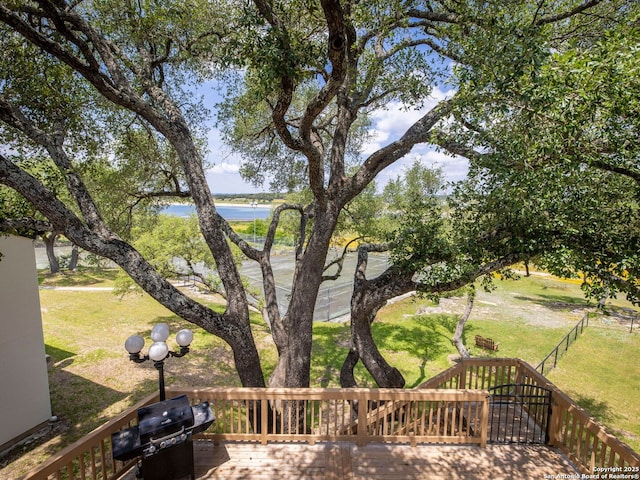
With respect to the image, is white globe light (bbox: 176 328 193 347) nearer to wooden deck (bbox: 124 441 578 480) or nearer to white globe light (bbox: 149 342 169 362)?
white globe light (bbox: 149 342 169 362)

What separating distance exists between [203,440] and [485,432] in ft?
11.8

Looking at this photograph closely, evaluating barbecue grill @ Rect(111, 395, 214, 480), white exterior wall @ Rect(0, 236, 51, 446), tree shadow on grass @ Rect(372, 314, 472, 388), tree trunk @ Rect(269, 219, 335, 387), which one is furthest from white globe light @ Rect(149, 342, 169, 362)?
tree shadow on grass @ Rect(372, 314, 472, 388)

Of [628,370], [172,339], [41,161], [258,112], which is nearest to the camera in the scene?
[41,161]

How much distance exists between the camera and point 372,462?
3805 mm

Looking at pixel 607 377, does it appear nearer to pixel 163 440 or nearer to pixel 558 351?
pixel 558 351

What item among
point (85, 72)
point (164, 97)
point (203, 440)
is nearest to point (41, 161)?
point (85, 72)

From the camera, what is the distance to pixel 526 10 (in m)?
4.46

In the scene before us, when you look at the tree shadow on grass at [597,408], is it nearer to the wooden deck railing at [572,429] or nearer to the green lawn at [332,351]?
the green lawn at [332,351]

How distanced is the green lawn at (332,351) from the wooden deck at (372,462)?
14.2ft

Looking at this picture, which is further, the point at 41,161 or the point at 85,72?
the point at 41,161

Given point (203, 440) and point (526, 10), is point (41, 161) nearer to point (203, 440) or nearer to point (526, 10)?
point (203, 440)

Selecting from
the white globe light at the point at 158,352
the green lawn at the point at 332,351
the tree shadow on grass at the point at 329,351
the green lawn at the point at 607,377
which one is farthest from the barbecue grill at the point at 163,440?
the green lawn at the point at 607,377

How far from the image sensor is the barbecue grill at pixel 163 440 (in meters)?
3.19

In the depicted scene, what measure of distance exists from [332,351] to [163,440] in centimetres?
783
